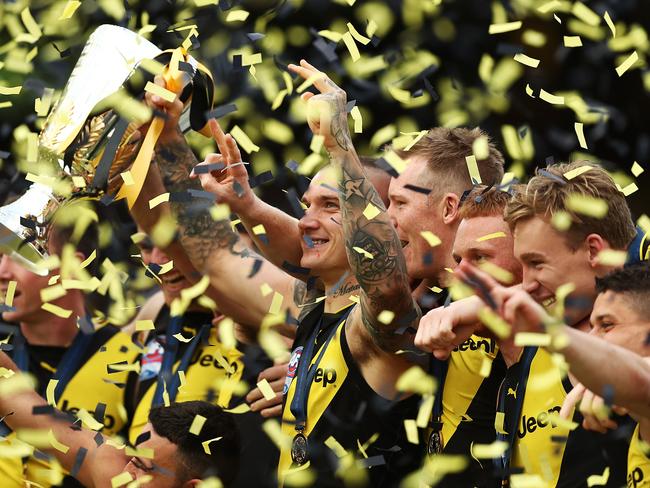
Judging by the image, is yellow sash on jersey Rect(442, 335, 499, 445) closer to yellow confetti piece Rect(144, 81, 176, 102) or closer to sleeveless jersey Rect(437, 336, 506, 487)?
sleeveless jersey Rect(437, 336, 506, 487)

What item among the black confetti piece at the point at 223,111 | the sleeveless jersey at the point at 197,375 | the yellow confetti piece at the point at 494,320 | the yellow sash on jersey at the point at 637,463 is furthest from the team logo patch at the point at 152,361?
the yellow confetti piece at the point at 494,320

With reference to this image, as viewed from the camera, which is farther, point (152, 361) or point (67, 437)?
point (152, 361)

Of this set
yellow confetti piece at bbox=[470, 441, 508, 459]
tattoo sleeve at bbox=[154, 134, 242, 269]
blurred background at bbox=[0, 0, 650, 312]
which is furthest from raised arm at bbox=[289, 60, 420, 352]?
blurred background at bbox=[0, 0, 650, 312]

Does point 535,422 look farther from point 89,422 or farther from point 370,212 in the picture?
point 89,422

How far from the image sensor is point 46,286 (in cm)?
609

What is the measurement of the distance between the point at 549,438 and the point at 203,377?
2185 mm

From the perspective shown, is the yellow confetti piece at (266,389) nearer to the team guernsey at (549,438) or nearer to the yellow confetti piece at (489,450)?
the yellow confetti piece at (489,450)

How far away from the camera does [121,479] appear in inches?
175

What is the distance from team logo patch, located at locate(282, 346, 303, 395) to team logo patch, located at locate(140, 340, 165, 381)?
50.3 inches

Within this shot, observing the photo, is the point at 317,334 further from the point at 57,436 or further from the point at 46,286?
the point at 46,286

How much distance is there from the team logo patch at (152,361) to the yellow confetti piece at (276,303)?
2.89 feet

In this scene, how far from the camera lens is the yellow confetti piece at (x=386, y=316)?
4.23 m

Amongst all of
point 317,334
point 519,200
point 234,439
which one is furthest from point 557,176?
point 234,439

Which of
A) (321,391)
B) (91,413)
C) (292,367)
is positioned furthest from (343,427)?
(91,413)
